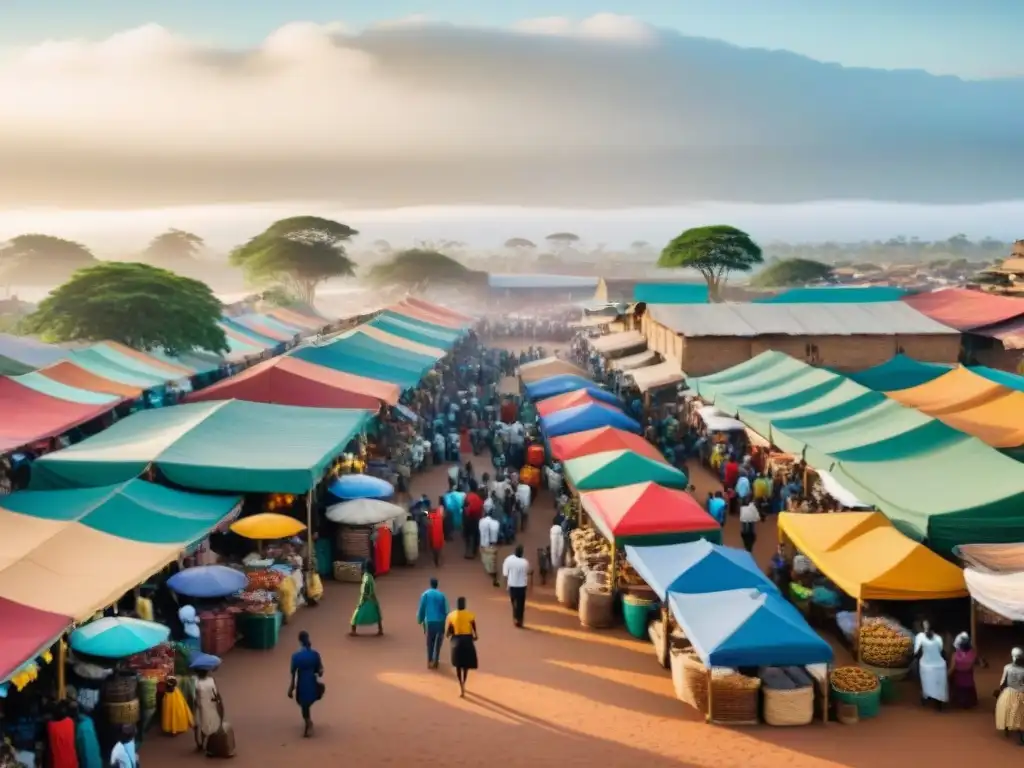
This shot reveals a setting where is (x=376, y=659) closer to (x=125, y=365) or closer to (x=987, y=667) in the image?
(x=987, y=667)

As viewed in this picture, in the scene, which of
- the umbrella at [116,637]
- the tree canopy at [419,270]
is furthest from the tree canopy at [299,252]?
the umbrella at [116,637]

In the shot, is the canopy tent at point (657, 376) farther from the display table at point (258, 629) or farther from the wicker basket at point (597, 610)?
the display table at point (258, 629)

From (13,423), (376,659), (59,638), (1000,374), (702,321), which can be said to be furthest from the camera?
(702,321)

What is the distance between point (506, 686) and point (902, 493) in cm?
586

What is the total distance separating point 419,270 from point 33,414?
68.3 m

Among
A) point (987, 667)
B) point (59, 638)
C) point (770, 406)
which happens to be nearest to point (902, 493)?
point (987, 667)

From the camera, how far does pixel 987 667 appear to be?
11.2 m

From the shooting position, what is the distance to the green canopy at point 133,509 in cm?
1166

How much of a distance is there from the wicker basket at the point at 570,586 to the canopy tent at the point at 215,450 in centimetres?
354

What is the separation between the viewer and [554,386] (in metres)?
26.1

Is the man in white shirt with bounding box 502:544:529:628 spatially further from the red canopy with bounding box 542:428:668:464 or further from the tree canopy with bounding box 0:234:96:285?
the tree canopy with bounding box 0:234:96:285

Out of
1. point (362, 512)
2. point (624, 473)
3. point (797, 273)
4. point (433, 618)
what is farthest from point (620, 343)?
Result: point (797, 273)

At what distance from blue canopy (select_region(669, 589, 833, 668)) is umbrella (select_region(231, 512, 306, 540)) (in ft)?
17.7

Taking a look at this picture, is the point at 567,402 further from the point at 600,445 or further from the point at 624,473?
the point at 624,473
